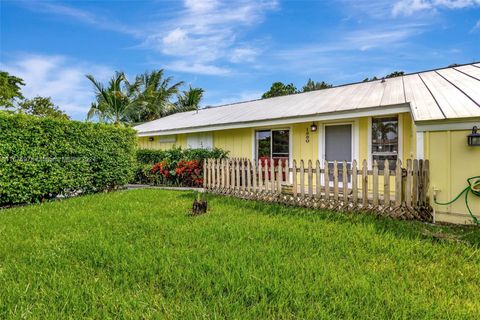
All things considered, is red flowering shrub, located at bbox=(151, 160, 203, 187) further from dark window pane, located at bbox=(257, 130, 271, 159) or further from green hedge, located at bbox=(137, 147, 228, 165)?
dark window pane, located at bbox=(257, 130, 271, 159)

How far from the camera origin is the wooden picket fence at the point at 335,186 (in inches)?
209

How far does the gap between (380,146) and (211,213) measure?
17.8ft

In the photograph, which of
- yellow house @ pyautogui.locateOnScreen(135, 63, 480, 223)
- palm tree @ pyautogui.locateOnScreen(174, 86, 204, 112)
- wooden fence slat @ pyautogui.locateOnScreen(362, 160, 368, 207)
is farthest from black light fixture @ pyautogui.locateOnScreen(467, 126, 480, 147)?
palm tree @ pyautogui.locateOnScreen(174, 86, 204, 112)

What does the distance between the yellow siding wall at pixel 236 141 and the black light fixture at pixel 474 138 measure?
7.29 meters

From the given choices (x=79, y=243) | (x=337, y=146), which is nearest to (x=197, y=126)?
(x=337, y=146)

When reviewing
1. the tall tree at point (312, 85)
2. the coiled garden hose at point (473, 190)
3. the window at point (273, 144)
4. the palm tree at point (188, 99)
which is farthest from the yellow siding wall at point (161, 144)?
the tall tree at point (312, 85)

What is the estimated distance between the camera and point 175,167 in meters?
11.6

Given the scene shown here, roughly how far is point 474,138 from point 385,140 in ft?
11.2

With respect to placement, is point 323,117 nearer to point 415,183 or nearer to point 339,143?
point 339,143

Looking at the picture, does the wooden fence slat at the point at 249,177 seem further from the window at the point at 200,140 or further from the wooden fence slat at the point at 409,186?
the window at the point at 200,140

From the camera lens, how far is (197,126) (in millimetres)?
11953

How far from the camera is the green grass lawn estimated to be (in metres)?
2.49

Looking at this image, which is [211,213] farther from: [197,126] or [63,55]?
[63,55]

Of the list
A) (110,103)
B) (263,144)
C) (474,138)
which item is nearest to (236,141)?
(263,144)
